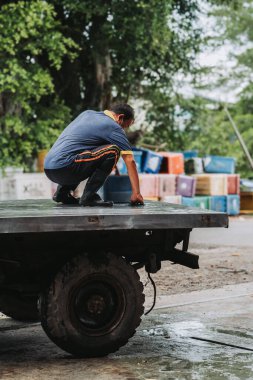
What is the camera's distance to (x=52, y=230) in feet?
17.1

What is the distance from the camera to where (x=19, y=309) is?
6.95 meters

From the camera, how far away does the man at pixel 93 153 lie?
645cm

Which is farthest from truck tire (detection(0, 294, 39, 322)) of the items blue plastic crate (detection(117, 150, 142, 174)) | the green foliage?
blue plastic crate (detection(117, 150, 142, 174))

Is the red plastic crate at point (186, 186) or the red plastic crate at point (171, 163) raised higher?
the red plastic crate at point (171, 163)

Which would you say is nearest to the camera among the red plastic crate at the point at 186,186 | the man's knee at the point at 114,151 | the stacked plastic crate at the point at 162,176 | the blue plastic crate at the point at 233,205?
the man's knee at the point at 114,151

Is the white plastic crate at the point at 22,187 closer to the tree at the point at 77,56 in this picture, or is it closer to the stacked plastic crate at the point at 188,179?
the tree at the point at 77,56

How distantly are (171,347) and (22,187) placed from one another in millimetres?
14334

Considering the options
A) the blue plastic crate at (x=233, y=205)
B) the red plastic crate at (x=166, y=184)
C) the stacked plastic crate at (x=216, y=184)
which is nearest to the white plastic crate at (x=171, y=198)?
the red plastic crate at (x=166, y=184)

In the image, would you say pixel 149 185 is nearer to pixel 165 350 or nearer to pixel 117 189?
pixel 117 189

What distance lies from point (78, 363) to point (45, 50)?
1722 centimetres

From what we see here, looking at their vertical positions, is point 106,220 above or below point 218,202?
above

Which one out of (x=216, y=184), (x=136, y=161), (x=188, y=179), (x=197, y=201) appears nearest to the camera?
(x=136, y=161)

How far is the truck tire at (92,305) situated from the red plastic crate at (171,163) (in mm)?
17690

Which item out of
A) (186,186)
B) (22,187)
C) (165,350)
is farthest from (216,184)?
(165,350)
